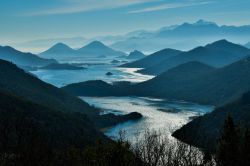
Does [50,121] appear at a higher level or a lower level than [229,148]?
lower

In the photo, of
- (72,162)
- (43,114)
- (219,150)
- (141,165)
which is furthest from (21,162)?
(43,114)

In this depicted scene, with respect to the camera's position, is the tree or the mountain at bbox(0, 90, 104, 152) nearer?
the tree

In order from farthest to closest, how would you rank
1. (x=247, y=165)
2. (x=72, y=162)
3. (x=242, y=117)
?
(x=242, y=117), (x=247, y=165), (x=72, y=162)

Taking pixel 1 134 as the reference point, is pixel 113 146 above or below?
above

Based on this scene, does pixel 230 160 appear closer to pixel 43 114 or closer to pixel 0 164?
pixel 0 164

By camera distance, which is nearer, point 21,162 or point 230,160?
point 21,162

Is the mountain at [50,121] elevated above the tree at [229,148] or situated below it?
below

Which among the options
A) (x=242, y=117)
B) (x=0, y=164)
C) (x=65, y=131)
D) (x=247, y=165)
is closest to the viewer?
(x=0, y=164)

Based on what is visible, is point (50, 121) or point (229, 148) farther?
point (50, 121)

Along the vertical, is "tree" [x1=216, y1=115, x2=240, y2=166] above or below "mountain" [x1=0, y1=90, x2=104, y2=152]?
above

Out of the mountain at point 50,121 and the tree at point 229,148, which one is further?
the mountain at point 50,121
